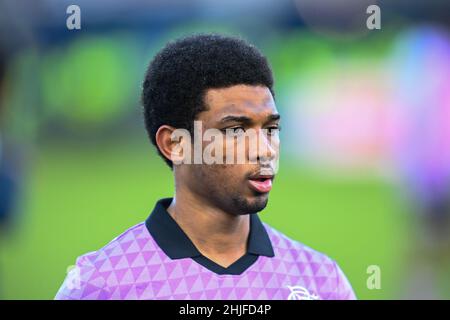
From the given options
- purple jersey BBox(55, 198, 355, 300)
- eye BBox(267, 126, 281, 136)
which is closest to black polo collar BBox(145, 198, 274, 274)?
purple jersey BBox(55, 198, 355, 300)

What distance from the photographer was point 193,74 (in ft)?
7.22

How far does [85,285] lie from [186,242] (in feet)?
1.14

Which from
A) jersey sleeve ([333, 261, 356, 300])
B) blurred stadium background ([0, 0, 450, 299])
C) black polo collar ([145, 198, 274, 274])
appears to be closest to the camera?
black polo collar ([145, 198, 274, 274])

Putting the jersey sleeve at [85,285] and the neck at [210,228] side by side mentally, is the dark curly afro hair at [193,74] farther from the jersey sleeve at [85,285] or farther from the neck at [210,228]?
the jersey sleeve at [85,285]

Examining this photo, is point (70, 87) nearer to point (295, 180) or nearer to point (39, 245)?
point (39, 245)

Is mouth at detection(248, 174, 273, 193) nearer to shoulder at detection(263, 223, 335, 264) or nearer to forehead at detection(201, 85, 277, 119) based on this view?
forehead at detection(201, 85, 277, 119)

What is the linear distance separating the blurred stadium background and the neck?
417 centimetres

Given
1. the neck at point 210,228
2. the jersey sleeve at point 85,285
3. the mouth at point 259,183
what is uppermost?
the mouth at point 259,183

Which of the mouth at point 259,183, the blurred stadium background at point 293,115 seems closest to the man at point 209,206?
the mouth at point 259,183

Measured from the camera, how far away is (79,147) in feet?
25.1

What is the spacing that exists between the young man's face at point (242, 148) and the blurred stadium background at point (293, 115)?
14.3 feet

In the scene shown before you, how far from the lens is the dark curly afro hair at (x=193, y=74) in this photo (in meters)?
2.16

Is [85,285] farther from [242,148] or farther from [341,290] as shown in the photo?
[341,290]

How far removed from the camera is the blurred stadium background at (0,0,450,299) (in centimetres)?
659
